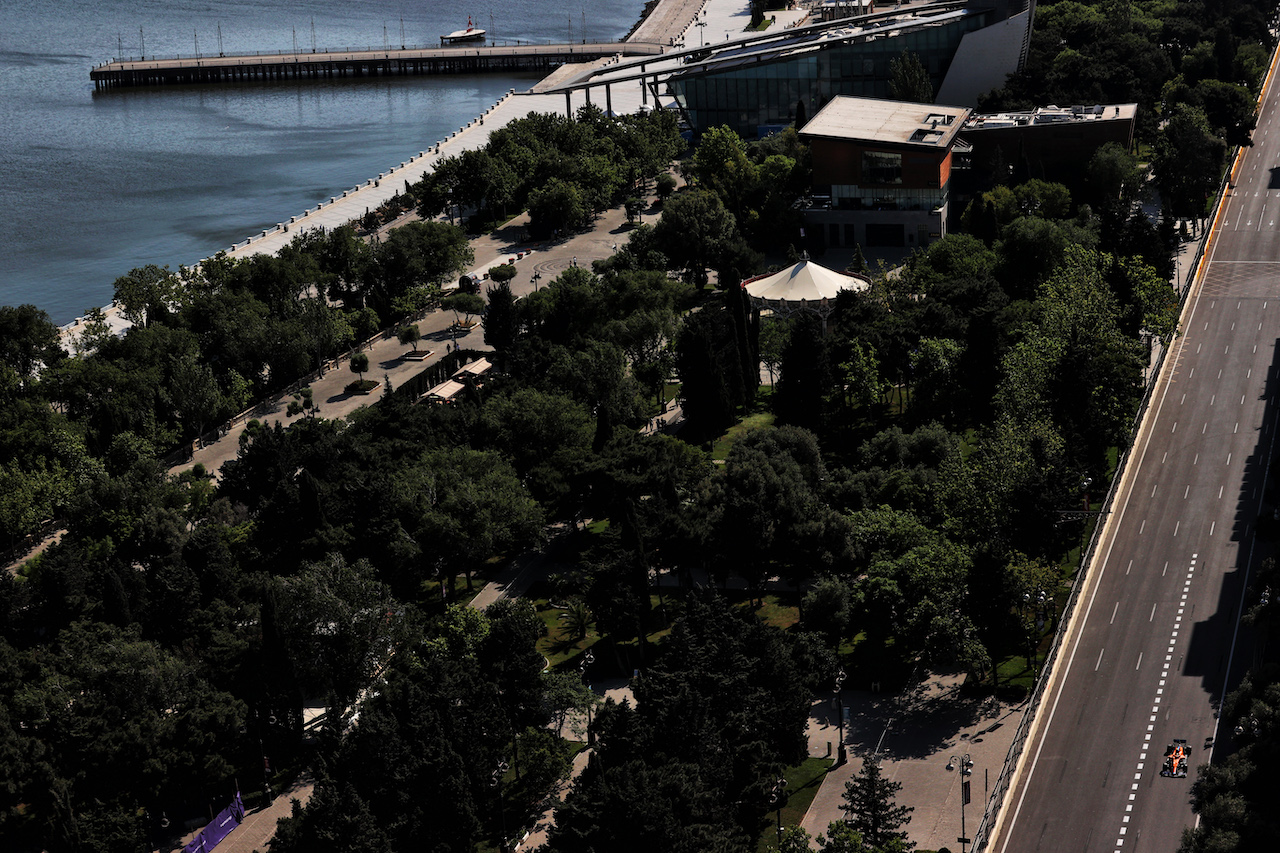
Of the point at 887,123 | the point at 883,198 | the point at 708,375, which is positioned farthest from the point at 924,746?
the point at 887,123

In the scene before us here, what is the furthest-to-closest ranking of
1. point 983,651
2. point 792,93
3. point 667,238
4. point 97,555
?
point 792,93, point 667,238, point 97,555, point 983,651

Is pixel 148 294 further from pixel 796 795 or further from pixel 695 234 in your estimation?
pixel 796 795

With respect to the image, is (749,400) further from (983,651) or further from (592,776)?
(592,776)

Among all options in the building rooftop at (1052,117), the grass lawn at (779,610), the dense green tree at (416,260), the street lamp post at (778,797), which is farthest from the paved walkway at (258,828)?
the building rooftop at (1052,117)

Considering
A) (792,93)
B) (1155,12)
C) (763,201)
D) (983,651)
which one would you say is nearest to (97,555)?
(983,651)

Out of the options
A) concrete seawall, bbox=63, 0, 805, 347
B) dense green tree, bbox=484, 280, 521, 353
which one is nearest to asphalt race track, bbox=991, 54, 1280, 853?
dense green tree, bbox=484, 280, 521, 353

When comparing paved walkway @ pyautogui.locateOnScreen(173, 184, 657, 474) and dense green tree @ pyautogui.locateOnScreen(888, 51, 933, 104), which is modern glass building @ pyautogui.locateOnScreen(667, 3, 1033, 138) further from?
paved walkway @ pyautogui.locateOnScreen(173, 184, 657, 474)
